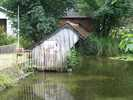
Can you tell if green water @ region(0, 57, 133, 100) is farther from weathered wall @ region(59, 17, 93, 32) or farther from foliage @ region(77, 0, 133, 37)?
weathered wall @ region(59, 17, 93, 32)

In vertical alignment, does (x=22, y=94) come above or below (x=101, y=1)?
below

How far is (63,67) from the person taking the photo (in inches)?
862

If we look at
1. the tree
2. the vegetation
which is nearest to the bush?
the vegetation

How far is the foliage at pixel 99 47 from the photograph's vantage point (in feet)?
110

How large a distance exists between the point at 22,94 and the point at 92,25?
86.0ft

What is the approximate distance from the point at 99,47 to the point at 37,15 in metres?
9.06

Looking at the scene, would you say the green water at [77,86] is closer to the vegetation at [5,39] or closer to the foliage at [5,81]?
the foliage at [5,81]

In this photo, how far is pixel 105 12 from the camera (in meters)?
35.5

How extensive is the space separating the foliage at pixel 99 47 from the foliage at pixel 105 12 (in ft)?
8.45

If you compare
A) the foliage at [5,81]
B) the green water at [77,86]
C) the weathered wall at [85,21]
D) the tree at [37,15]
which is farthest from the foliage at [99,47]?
Result: the foliage at [5,81]

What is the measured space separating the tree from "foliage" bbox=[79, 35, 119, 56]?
20.3 ft

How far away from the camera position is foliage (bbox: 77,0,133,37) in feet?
116

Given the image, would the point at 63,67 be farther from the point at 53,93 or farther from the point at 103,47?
the point at 103,47

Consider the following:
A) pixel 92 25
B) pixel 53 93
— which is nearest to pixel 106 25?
pixel 92 25
